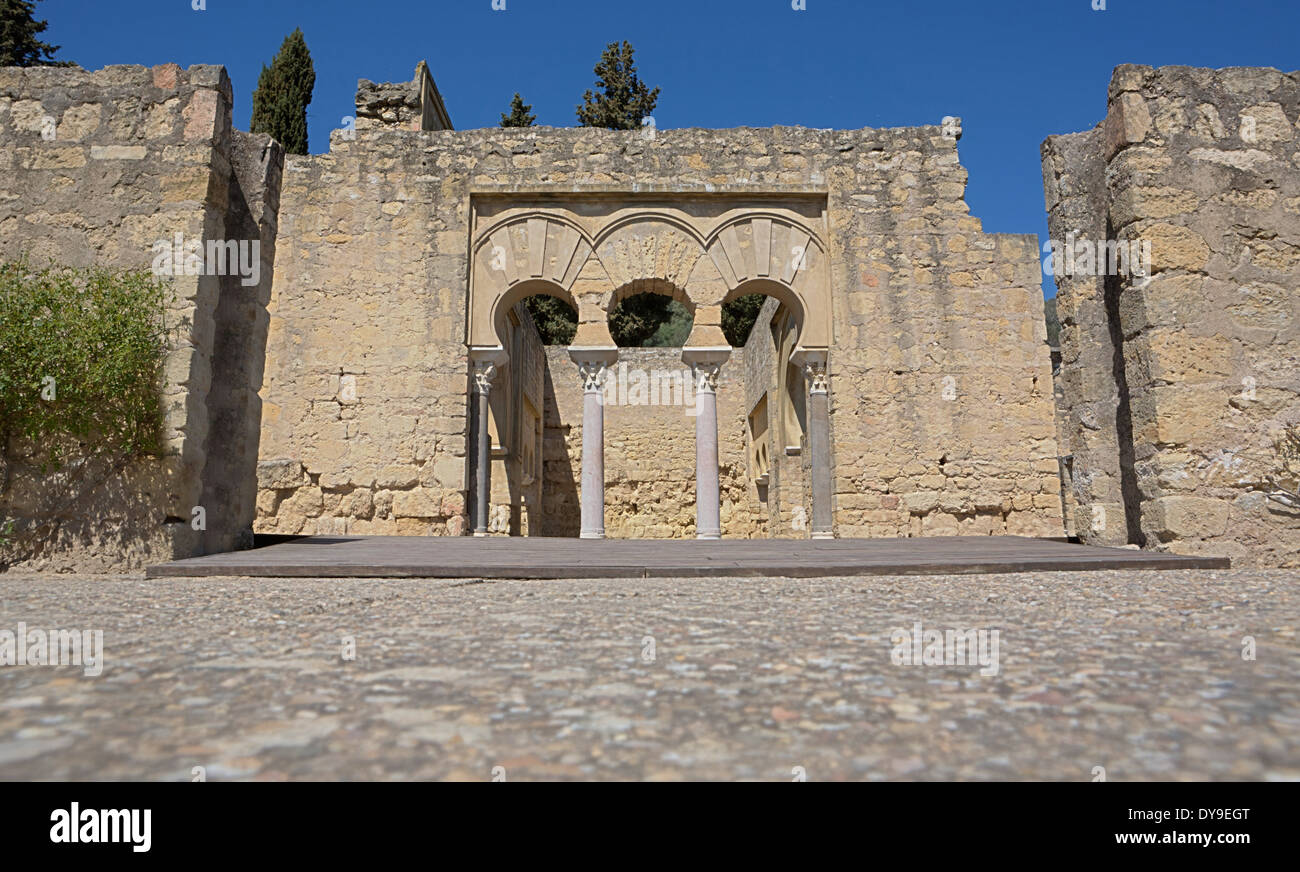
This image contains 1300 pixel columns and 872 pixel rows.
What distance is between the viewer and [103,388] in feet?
14.0

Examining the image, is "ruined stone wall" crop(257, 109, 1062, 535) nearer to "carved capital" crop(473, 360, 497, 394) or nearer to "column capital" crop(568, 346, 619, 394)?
"carved capital" crop(473, 360, 497, 394)

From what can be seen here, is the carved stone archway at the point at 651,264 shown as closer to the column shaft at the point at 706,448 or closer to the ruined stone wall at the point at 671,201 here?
the column shaft at the point at 706,448

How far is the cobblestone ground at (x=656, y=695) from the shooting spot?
1.20 meters

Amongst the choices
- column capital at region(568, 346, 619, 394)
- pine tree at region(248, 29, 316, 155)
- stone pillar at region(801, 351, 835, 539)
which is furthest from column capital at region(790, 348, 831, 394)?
pine tree at region(248, 29, 316, 155)

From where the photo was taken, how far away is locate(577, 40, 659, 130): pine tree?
933 inches

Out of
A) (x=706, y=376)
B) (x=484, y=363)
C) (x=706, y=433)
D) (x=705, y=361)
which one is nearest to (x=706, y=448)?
(x=706, y=433)

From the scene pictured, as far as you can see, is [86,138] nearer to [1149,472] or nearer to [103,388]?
[103,388]

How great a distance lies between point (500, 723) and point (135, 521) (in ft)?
13.3

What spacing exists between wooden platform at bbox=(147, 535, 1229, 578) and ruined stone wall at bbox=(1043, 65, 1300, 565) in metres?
0.39

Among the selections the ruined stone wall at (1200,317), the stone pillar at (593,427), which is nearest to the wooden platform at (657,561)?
the ruined stone wall at (1200,317)

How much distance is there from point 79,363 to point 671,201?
707cm


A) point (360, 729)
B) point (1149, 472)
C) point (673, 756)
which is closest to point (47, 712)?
point (360, 729)

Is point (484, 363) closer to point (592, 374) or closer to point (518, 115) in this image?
point (592, 374)
